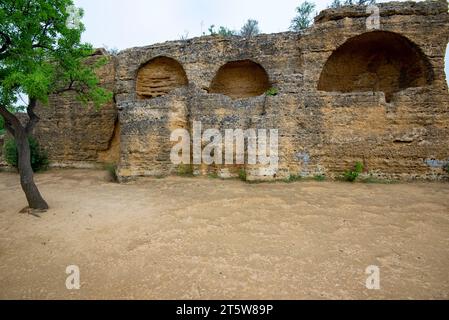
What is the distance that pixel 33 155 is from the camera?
1133cm

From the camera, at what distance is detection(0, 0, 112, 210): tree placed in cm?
482

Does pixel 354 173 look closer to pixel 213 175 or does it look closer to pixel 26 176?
pixel 213 175

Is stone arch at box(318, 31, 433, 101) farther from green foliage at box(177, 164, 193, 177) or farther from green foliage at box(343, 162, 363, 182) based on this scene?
green foliage at box(177, 164, 193, 177)

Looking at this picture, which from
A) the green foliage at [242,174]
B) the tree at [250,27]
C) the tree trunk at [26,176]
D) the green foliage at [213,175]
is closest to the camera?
the tree trunk at [26,176]

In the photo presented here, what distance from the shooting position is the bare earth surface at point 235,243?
106 inches

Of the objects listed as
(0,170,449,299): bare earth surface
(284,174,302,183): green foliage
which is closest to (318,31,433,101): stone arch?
(0,170,449,299): bare earth surface

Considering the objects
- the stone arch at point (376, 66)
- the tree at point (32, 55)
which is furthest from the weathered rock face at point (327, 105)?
Result: the tree at point (32, 55)

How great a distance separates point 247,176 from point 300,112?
2641mm

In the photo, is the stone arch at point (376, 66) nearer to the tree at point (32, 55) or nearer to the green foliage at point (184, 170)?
the green foliage at point (184, 170)

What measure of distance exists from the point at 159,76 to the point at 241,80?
4176mm

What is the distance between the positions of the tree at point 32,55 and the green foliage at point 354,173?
774cm

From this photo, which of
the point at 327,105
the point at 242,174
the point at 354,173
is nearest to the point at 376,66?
the point at 327,105

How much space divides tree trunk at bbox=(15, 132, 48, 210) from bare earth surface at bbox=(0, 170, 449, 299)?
0.33 metres

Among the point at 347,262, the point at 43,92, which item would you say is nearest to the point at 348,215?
the point at 347,262
